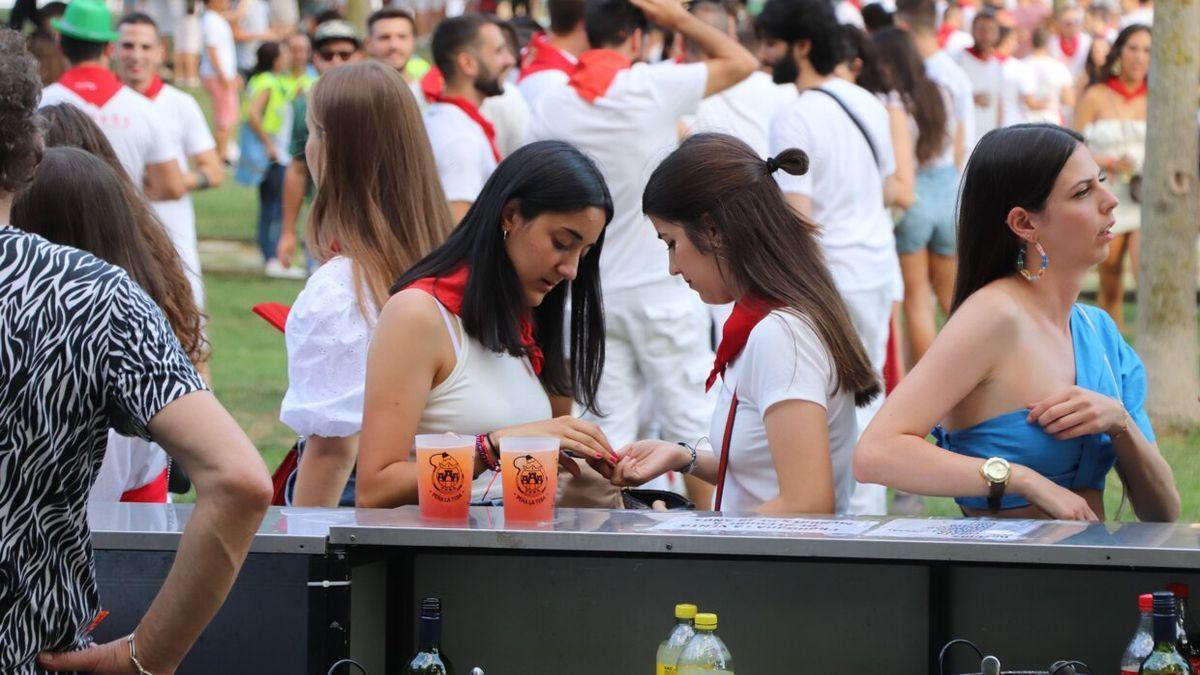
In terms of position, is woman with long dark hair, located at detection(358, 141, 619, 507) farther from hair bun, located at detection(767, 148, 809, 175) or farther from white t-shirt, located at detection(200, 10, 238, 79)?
white t-shirt, located at detection(200, 10, 238, 79)

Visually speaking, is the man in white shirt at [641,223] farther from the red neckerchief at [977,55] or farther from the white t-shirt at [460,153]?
the red neckerchief at [977,55]

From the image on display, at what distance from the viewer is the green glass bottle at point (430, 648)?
2.77 meters

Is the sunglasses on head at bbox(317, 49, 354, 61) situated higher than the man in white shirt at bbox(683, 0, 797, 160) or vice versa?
the sunglasses on head at bbox(317, 49, 354, 61)

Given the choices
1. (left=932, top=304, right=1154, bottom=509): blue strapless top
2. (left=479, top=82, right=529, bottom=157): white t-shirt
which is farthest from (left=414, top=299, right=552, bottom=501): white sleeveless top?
(left=479, top=82, right=529, bottom=157): white t-shirt

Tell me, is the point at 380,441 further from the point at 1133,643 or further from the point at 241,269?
the point at 241,269

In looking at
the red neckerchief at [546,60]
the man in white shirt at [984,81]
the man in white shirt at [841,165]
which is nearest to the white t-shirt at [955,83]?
the man in white shirt at [984,81]

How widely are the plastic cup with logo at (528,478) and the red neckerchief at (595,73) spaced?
334 cm

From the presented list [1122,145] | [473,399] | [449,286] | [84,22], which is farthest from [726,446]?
[1122,145]

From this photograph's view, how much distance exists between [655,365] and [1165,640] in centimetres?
354

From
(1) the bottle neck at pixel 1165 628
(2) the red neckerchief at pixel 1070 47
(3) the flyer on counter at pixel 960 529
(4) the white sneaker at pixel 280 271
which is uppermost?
(2) the red neckerchief at pixel 1070 47

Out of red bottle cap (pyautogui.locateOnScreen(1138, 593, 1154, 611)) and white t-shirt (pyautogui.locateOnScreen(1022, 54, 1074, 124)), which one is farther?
white t-shirt (pyautogui.locateOnScreen(1022, 54, 1074, 124))

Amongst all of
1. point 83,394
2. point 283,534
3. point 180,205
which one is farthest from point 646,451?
point 180,205

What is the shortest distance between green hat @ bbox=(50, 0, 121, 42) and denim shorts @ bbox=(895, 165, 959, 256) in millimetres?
4154

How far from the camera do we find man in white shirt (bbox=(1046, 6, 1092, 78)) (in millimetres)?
18531
